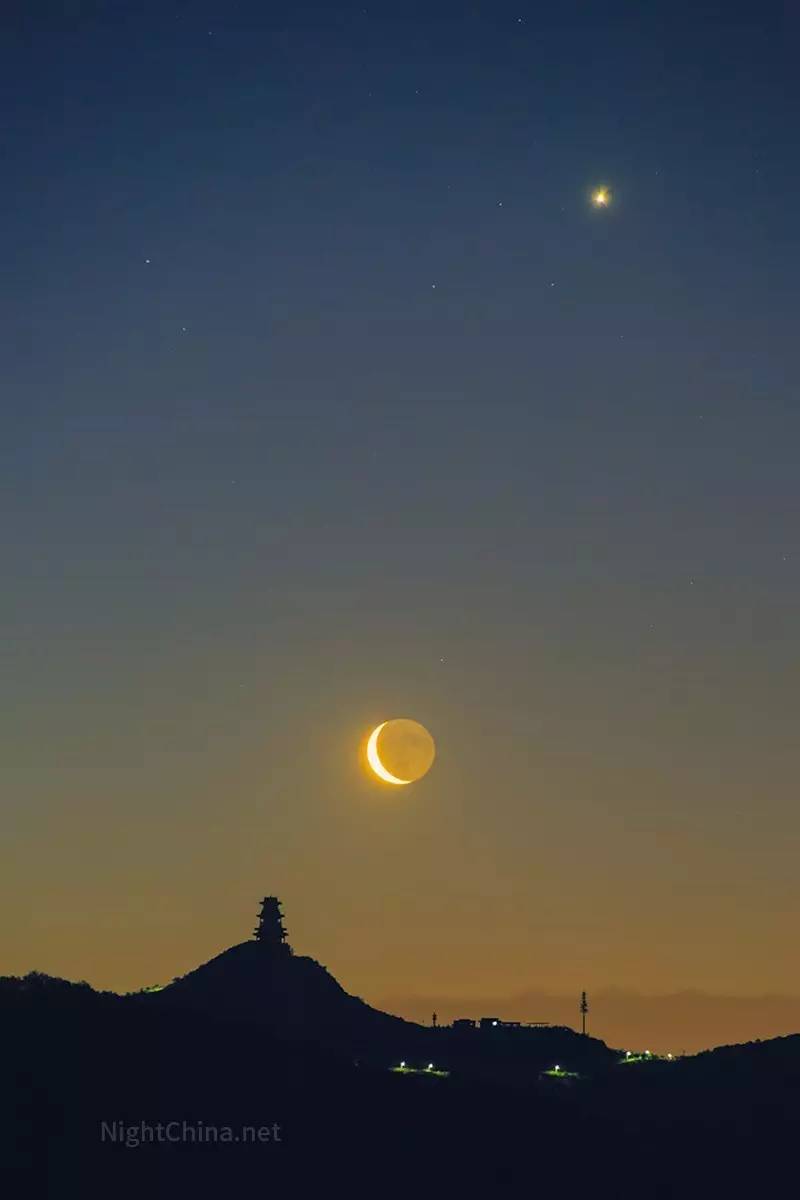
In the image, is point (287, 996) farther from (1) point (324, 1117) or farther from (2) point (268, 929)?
(1) point (324, 1117)

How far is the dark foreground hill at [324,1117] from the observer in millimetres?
121188

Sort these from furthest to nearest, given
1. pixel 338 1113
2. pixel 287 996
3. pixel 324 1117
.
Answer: pixel 287 996
pixel 338 1113
pixel 324 1117

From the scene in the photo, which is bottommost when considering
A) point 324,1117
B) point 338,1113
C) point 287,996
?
point 324,1117

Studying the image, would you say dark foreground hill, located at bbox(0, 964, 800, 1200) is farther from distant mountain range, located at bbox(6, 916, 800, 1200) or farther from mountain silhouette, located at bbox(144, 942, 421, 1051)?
mountain silhouette, located at bbox(144, 942, 421, 1051)

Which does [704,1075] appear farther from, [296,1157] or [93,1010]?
[93,1010]

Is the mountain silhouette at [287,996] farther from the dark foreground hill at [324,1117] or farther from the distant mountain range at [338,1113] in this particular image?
the dark foreground hill at [324,1117]

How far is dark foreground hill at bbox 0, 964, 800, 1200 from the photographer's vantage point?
12119 centimetres

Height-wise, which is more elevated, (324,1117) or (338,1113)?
(338,1113)

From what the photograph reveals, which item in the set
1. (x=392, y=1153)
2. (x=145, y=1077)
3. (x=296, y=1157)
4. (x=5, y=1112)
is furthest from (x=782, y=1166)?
(x=5, y=1112)

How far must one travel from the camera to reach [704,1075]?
6294 inches

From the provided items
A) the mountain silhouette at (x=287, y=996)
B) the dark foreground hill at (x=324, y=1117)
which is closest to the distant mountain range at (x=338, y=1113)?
the dark foreground hill at (x=324, y=1117)

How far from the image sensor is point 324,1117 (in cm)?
13500

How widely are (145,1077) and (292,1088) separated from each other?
43.6 feet

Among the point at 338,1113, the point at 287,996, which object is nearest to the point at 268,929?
the point at 287,996
